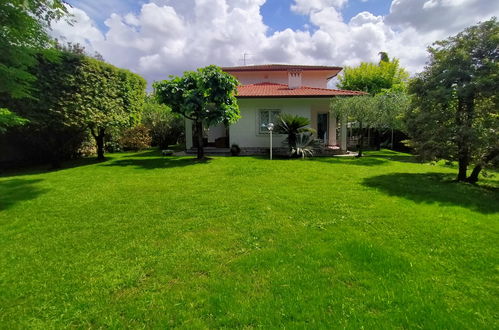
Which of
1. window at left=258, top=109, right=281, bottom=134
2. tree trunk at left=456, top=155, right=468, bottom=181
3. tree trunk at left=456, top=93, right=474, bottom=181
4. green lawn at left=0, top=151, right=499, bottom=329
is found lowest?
green lawn at left=0, top=151, right=499, bottom=329

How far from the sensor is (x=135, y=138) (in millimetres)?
18781

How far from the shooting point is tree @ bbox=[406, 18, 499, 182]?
24.6 feet

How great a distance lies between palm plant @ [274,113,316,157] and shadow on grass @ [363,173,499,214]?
487cm

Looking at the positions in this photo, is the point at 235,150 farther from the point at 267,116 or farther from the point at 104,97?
the point at 104,97

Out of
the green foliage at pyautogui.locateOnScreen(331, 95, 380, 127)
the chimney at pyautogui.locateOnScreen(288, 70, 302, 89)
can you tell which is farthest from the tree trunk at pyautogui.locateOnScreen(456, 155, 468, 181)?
the chimney at pyautogui.locateOnScreen(288, 70, 302, 89)

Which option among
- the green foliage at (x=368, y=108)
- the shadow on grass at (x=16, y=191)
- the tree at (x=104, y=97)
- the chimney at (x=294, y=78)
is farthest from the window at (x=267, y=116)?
the shadow on grass at (x=16, y=191)

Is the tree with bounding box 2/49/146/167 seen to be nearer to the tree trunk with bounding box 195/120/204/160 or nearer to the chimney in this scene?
the tree trunk with bounding box 195/120/204/160

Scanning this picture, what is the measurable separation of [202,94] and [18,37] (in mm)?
6411

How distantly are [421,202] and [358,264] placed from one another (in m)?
3.86

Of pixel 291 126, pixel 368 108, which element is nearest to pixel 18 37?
pixel 291 126

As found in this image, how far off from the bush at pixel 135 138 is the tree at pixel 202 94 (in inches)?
325

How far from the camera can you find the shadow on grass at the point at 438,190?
6250mm

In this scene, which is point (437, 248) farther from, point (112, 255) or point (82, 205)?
point (82, 205)

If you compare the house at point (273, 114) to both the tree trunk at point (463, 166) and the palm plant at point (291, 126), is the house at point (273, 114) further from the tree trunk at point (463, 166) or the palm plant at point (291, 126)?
the tree trunk at point (463, 166)
